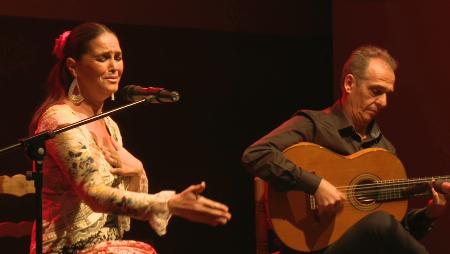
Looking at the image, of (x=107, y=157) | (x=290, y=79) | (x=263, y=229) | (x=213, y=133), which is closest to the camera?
(x=107, y=157)

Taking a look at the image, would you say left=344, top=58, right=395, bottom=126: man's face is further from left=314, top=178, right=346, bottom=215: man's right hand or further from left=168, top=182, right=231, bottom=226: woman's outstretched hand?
left=168, top=182, right=231, bottom=226: woman's outstretched hand

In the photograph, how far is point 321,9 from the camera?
5215 mm

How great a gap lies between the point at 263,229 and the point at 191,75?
4.67 feet

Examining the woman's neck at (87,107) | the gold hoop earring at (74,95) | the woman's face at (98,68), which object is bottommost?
the woman's neck at (87,107)

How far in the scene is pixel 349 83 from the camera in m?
3.60

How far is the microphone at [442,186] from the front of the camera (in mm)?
3322

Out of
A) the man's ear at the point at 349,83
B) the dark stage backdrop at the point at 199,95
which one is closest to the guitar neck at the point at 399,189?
the man's ear at the point at 349,83

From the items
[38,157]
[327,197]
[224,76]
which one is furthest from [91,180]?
[224,76]

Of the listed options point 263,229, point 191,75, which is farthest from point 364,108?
point 191,75

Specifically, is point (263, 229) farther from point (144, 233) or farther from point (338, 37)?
point (338, 37)

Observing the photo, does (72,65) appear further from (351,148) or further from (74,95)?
(351,148)

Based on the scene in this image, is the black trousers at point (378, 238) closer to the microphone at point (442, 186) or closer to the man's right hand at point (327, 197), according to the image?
the man's right hand at point (327, 197)

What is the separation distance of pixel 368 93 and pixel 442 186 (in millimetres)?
601

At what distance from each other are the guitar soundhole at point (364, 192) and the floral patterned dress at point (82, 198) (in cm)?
126
